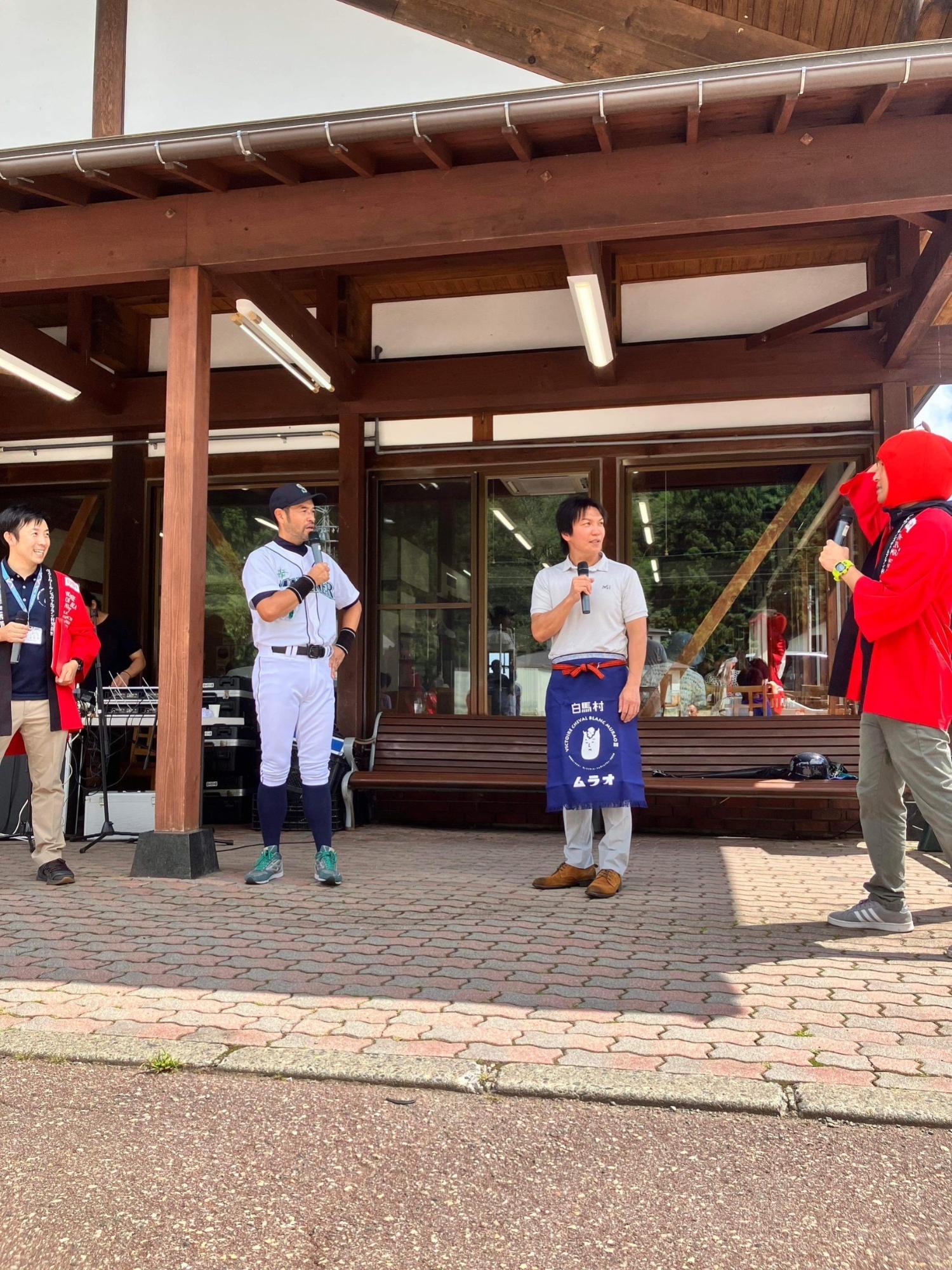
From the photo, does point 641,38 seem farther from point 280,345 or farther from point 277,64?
point 280,345

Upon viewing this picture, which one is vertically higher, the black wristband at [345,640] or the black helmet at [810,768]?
the black wristband at [345,640]

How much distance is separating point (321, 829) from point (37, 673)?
5.38 ft

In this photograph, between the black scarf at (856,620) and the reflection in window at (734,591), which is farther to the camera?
the reflection in window at (734,591)

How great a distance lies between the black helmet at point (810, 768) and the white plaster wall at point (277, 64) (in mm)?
4571

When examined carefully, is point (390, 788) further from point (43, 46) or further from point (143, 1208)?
point (143, 1208)

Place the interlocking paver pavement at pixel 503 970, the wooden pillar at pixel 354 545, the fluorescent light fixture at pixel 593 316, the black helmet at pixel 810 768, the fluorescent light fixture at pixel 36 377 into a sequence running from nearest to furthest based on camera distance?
the interlocking paver pavement at pixel 503 970 < the fluorescent light fixture at pixel 593 316 < the black helmet at pixel 810 768 < the fluorescent light fixture at pixel 36 377 < the wooden pillar at pixel 354 545

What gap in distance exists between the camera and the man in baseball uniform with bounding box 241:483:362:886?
5.12 metres

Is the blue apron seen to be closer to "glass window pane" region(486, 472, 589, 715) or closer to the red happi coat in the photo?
the red happi coat

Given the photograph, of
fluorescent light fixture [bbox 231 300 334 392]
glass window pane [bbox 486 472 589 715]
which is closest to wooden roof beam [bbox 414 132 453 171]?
fluorescent light fixture [bbox 231 300 334 392]

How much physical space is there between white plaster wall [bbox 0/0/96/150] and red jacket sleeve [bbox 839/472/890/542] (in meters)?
4.59

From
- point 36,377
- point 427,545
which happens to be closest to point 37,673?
point 36,377

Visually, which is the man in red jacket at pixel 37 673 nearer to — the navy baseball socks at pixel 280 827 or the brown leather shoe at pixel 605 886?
the navy baseball socks at pixel 280 827

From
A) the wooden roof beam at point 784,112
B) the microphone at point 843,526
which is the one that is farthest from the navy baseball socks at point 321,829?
the wooden roof beam at point 784,112

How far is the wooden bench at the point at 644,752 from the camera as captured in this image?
7238 millimetres
